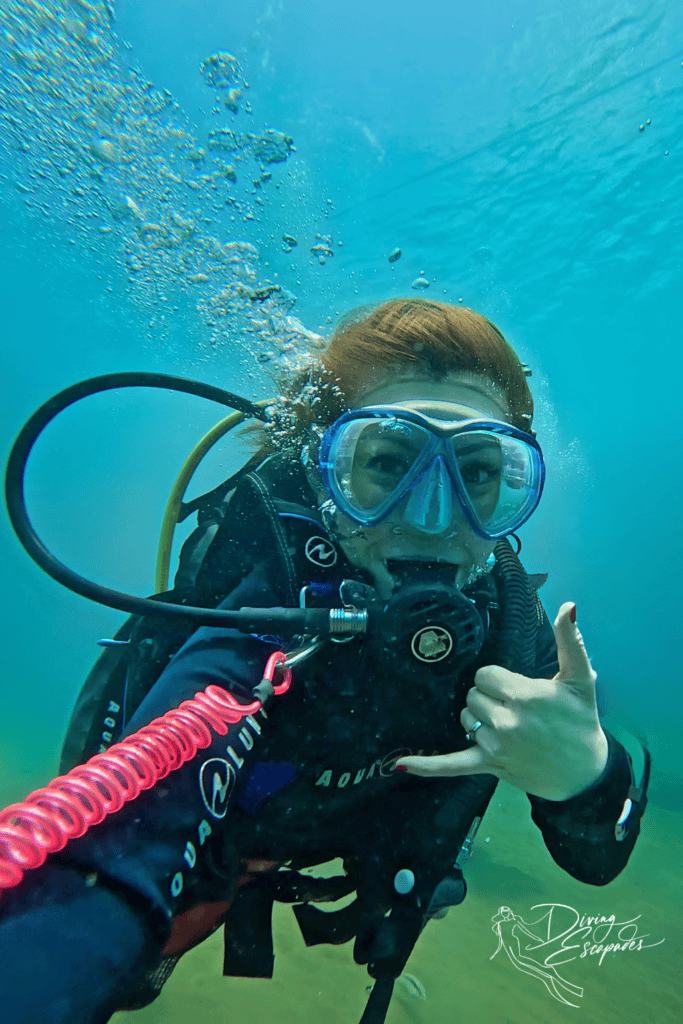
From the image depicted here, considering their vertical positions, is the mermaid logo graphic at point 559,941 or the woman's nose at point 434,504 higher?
the woman's nose at point 434,504

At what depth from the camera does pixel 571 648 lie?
144 cm

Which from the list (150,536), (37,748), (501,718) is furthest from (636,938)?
(150,536)

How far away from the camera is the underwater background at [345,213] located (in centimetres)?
418

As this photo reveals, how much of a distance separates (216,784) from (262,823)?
3.01ft

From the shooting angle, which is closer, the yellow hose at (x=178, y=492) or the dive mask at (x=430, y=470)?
the dive mask at (x=430, y=470)

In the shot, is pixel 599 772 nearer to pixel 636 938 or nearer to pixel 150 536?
pixel 636 938

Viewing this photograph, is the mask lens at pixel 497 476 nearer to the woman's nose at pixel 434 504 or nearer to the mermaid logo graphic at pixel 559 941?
the woman's nose at pixel 434 504

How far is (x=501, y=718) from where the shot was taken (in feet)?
5.12

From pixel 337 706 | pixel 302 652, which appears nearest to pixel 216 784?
pixel 302 652

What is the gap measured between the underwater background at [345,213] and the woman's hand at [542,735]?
72cm

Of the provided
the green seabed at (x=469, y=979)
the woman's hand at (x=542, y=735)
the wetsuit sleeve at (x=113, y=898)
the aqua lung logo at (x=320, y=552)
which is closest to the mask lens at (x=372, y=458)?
the aqua lung logo at (x=320, y=552)

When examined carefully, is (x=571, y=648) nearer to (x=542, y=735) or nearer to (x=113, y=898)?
(x=542, y=735)

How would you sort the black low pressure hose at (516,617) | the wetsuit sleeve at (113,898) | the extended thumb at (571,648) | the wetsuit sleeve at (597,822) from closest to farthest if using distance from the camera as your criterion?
the wetsuit sleeve at (113,898) → the extended thumb at (571,648) → the wetsuit sleeve at (597,822) → the black low pressure hose at (516,617)

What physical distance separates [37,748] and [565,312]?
2514 centimetres
